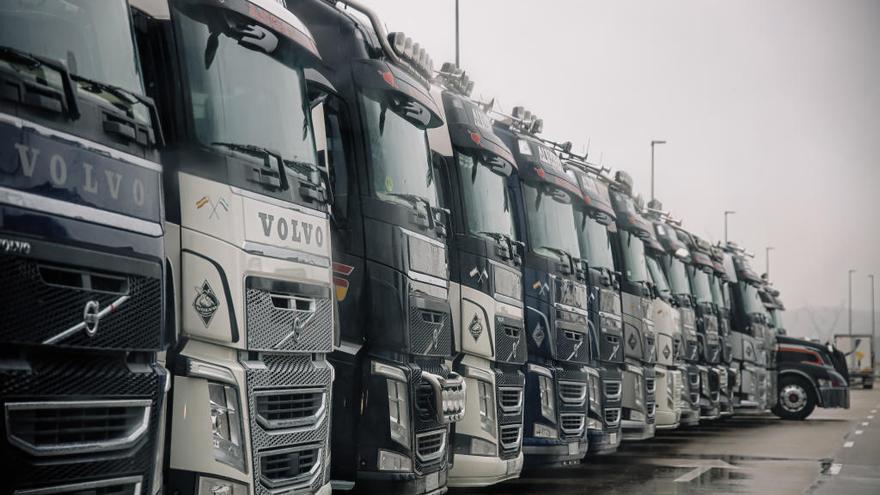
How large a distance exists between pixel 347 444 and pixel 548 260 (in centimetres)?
452

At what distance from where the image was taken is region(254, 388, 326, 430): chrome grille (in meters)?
6.21

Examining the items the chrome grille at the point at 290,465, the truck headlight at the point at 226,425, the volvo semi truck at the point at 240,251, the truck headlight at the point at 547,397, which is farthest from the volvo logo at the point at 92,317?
the truck headlight at the point at 547,397

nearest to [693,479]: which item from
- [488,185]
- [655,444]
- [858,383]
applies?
[488,185]

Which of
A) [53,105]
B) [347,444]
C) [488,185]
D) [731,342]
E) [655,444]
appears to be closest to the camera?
[53,105]

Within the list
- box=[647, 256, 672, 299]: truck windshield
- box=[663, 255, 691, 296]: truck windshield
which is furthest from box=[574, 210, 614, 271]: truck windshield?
box=[663, 255, 691, 296]: truck windshield

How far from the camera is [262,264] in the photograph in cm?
614

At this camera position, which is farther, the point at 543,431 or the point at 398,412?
the point at 543,431

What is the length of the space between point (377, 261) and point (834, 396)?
20.8 metres

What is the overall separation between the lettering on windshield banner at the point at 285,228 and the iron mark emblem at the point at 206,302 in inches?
13.5

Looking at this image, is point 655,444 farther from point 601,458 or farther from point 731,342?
point 731,342

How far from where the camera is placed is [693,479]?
13211 mm

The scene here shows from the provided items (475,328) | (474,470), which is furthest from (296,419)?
(474,470)

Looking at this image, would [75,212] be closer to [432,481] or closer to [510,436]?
[432,481]

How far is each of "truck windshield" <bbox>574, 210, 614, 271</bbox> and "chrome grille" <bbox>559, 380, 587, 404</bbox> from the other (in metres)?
2.04
